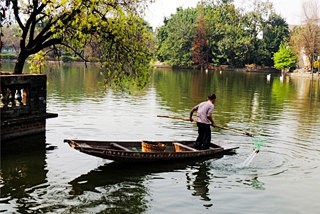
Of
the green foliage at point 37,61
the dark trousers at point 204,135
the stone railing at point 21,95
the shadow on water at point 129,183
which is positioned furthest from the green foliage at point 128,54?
the shadow on water at point 129,183

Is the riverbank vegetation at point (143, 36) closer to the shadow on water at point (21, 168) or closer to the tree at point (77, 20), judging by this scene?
the tree at point (77, 20)

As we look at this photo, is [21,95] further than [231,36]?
No

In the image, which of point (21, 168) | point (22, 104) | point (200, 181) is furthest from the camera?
point (22, 104)

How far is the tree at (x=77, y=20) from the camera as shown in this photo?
15.6 m

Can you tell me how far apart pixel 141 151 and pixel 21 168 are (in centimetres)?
363

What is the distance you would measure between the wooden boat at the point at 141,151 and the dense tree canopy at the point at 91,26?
3.57 meters

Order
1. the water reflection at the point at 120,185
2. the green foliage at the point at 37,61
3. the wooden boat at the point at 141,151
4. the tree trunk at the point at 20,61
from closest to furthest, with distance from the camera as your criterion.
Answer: the water reflection at the point at 120,185 < the wooden boat at the point at 141,151 < the tree trunk at the point at 20,61 < the green foliage at the point at 37,61

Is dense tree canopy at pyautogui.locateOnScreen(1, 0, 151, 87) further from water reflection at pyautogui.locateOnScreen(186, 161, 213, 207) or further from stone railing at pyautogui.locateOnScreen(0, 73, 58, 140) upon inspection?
water reflection at pyautogui.locateOnScreen(186, 161, 213, 207)

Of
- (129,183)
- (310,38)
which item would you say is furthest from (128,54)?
(310,38)

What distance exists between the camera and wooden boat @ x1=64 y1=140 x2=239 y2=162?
1262 cm

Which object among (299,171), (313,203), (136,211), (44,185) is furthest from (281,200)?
(44,185)

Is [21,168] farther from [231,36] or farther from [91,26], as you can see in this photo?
[231,36]

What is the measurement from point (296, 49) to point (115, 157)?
7327 cm

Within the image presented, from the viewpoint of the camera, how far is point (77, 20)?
15.3 metres
